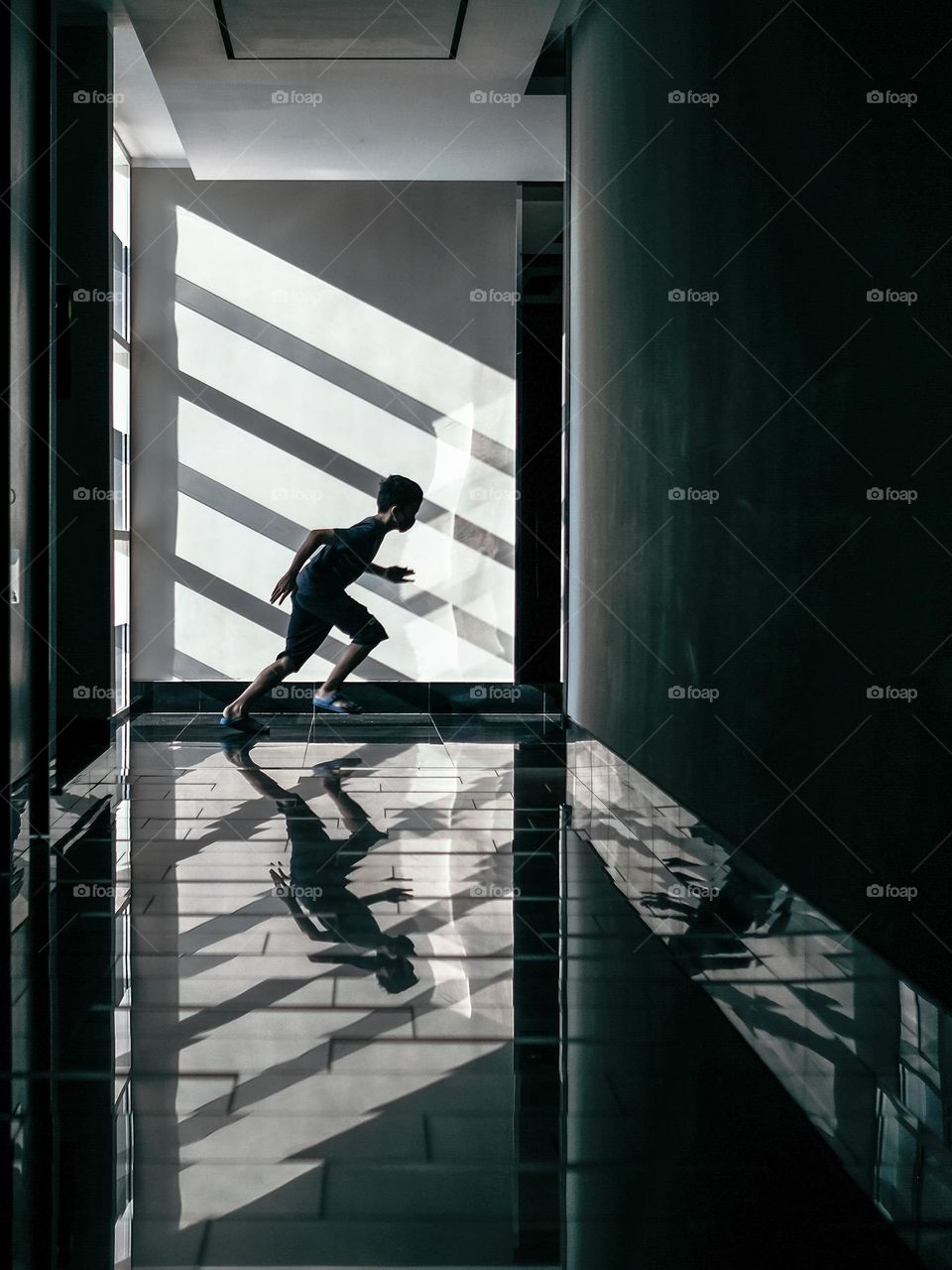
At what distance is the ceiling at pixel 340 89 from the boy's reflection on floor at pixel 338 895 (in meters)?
3.28

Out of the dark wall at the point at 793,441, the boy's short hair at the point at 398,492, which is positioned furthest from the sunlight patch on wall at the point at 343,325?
the dark wall at the point at 793,441

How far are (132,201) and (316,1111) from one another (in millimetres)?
6525

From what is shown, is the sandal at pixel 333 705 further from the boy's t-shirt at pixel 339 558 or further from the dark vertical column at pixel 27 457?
the dark vertical column at pixel 27 457

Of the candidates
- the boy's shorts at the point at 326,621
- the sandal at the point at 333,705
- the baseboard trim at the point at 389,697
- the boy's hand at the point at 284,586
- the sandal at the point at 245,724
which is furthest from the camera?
the baseboard trim at the point at 389,697

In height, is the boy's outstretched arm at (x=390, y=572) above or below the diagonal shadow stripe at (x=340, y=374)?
below

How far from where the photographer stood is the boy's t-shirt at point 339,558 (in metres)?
6.57

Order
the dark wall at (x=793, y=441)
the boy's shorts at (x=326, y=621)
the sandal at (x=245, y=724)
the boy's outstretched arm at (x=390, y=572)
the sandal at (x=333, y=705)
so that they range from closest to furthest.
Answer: the dark wall at (x=793, y=441) < the sandal at (x=245, y=724) < the boy's shorts at (x=326, y=621) < the boy's outstretched arm at (x=390, y=572) < the sandal at (x=333, y=705)

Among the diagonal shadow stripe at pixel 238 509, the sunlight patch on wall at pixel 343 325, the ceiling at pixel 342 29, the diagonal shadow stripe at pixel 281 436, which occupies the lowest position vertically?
the diagonal shadow stripe at pixel 238 509

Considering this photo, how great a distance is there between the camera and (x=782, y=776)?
2492mm

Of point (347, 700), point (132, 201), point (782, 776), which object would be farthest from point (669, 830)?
point (132, 201)

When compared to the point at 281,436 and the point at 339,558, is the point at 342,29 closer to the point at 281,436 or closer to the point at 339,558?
the point at 281,436

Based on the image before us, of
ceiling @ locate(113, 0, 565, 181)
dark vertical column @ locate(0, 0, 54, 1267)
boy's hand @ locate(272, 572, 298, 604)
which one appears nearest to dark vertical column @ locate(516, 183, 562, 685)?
ceiling @ locate(113, 0, 565, 181)

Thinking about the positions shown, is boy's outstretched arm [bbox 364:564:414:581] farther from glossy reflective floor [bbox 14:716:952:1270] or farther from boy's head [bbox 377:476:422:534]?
glossy reflective floor [bbox 14:716:952:1270]

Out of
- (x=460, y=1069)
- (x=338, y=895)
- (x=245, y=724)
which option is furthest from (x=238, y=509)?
(x=460, y=1069)
